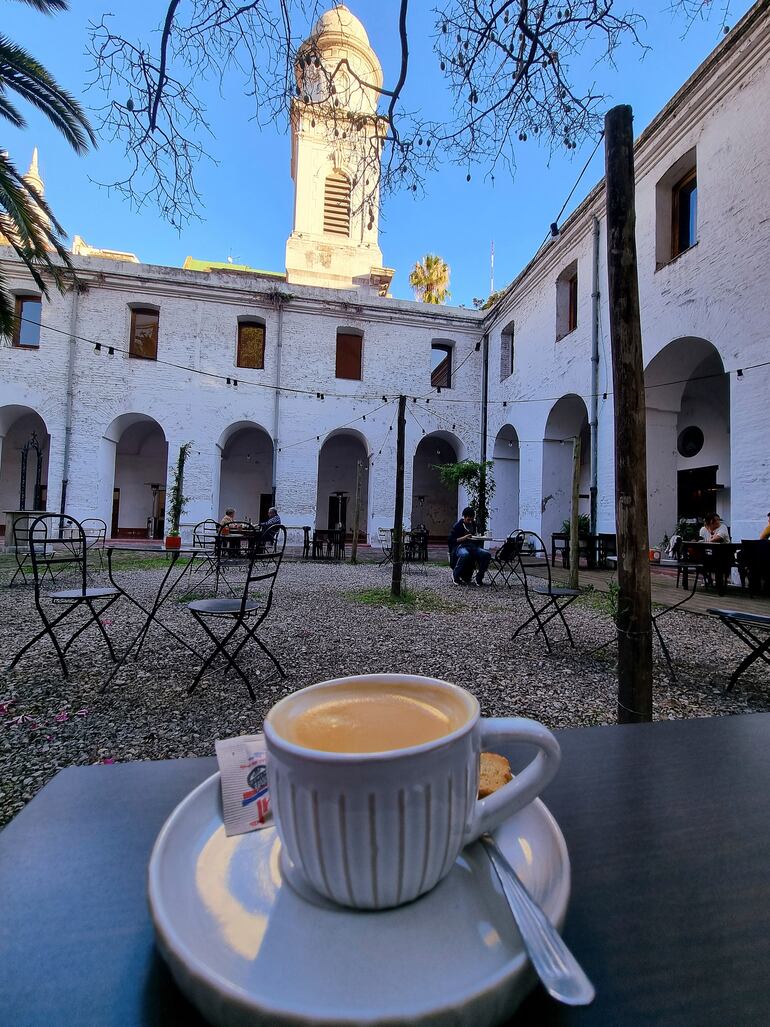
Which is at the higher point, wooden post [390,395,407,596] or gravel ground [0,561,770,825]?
wooden post [390,395,407,596]

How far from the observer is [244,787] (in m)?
0.47

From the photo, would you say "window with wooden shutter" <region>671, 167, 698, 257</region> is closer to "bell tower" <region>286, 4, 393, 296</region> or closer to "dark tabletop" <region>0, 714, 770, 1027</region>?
"bell tower" <region>286, 4, 393, 296</region>

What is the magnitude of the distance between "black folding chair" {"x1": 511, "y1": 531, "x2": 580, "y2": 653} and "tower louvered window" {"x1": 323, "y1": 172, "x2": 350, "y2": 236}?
1326cm

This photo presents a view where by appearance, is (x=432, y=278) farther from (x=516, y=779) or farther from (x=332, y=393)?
(x=516, y=779)

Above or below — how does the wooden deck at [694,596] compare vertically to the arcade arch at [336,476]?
below

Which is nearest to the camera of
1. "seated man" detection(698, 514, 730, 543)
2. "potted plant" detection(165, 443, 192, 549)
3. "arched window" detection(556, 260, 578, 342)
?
"seated man" detection(698, 514, 730, 543)

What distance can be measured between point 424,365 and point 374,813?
16723 millimetres

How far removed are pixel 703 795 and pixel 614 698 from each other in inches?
106

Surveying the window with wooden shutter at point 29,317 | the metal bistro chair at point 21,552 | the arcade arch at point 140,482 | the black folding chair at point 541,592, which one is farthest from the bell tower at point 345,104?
the arcade arch at point 140,482

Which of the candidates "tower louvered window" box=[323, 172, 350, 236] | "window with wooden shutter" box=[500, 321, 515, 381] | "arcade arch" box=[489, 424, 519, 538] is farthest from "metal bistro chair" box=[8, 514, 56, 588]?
"tower louvered window" box=[323, 172, 350, 236]

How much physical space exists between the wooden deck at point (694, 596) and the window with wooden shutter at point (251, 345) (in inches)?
449

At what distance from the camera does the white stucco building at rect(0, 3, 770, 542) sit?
7.43m

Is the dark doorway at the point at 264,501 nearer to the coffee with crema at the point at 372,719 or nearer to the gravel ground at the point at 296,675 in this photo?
the gravel ground at the point at 296,675

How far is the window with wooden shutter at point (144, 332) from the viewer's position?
14695mm
